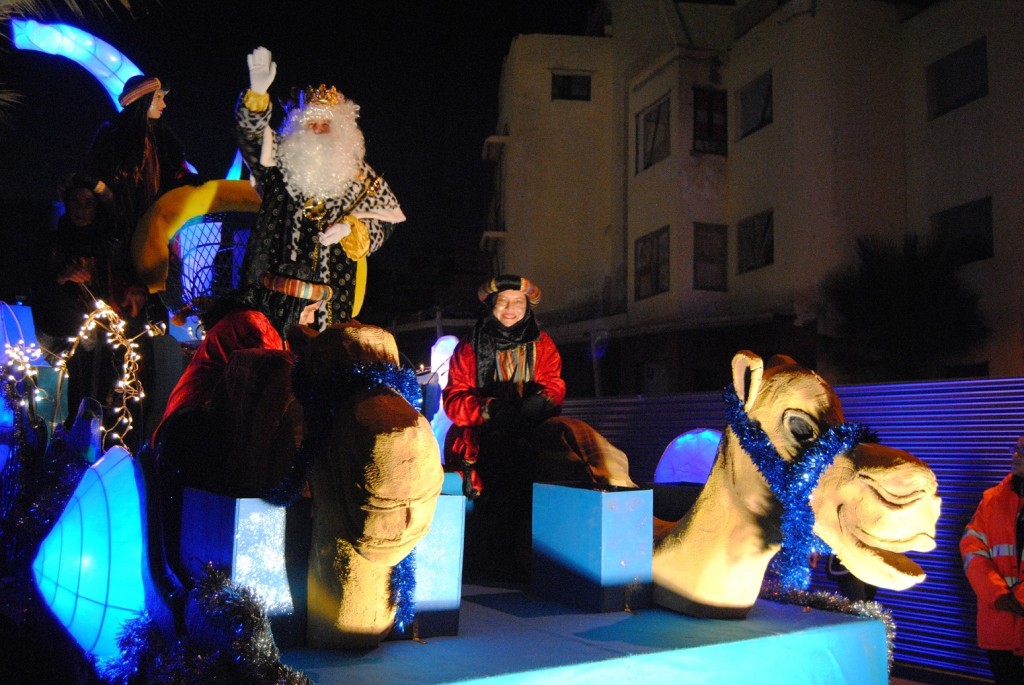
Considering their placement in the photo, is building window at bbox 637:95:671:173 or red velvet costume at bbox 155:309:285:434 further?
building window at bbox 637:95:671:173

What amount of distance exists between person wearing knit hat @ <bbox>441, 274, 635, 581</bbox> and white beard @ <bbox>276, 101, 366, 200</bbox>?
87 centimetres

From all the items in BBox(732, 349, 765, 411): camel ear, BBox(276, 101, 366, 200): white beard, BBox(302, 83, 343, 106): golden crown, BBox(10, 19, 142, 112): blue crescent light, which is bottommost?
BBox(732, 349, 765, 411): camel ear

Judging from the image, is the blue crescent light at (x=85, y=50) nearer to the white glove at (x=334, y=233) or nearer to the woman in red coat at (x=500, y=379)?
the white glove at (x=334, y=233)

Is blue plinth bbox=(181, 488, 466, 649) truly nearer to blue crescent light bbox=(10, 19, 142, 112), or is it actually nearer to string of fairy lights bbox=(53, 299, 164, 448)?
string of fairy lights bbox=(53, 299, 164, 448)

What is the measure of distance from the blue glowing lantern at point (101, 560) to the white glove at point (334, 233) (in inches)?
46.9

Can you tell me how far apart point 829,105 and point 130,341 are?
11425 millimetres

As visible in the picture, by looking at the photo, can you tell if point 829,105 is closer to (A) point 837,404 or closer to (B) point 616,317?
(B) point 616,317

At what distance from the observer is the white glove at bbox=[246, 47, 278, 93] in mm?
3531

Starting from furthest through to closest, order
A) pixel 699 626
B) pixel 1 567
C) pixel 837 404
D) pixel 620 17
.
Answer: pixel 620 17 → pixel 1 567 → pixel 699 626 → pixel 837 404

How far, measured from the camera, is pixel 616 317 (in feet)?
55.0

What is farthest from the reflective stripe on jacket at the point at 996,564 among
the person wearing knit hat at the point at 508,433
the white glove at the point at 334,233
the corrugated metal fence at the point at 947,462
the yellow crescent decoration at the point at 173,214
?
the white glove at the point at 334,233

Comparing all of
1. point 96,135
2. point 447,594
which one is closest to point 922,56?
point 96,135

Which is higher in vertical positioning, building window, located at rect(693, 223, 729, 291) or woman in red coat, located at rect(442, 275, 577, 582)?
building window, located at rect(693, 223, 729, 291)

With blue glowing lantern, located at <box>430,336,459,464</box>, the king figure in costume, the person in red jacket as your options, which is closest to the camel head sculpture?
the king figure in costume
